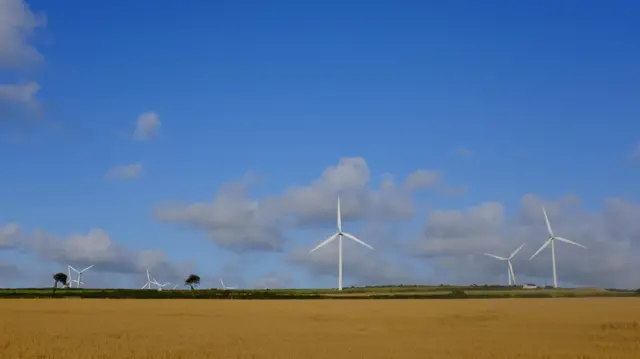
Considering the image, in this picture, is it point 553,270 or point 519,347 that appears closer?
point 519,347

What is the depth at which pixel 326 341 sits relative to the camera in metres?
48.9

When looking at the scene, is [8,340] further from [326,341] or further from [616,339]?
[616,339]

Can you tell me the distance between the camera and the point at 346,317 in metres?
81.6

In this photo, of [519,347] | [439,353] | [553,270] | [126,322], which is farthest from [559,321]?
[553,270]

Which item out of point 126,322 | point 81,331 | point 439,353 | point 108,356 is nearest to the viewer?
point 108,356

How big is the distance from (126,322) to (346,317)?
87.5 feet

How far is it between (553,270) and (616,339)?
497 feet

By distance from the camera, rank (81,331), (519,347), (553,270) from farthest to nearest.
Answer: (553,270) → (81,331) → (519,347)

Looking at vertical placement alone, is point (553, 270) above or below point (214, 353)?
above

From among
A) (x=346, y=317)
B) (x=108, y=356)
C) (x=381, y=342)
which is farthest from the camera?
(x=346, y=317)

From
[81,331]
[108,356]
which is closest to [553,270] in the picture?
[81,331]

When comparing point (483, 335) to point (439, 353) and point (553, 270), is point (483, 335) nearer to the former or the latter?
point (439, 353)

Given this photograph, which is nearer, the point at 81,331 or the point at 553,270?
the point at 81,331

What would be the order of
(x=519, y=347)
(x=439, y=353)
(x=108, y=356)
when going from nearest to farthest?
(x=108, y=356), (x=439, y=353), (x=519, y=347)
